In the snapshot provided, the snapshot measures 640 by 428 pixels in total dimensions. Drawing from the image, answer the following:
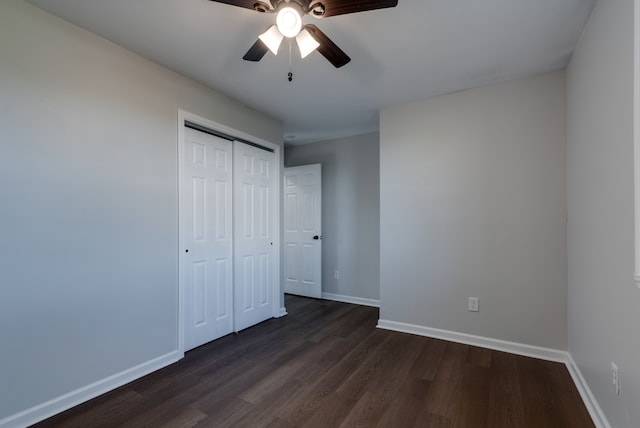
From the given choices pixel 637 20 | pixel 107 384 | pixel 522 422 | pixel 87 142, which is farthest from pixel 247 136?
pixel 522 422

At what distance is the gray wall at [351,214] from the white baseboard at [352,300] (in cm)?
4

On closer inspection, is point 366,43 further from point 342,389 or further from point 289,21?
point 342,389

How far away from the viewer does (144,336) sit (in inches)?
90.0

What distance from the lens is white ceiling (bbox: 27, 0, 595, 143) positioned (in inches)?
70.3

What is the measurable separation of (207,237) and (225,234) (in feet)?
0.77

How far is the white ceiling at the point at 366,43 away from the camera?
179 cm

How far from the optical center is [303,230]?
4652 millimetres

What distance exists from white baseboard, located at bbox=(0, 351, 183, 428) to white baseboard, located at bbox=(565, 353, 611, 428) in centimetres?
292

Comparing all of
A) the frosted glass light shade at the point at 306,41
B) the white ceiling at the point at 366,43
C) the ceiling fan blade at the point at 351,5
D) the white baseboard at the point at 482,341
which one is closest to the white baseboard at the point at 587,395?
the white baseboard at the point at 482,341

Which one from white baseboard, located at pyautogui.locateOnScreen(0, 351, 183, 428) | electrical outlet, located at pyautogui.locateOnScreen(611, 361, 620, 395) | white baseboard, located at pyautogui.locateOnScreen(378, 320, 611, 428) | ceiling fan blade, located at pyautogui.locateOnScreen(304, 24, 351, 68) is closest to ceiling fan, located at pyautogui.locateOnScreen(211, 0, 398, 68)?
ceiling fan blade, located at pyautogui.locateOnScreen(304, 24, 351, 68)

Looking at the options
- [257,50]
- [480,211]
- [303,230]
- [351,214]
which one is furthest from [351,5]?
[303,230]

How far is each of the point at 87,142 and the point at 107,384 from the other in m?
1.66

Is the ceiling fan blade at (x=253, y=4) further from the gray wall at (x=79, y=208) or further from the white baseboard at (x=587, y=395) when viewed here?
the white baseboard at (x=587, y=395)

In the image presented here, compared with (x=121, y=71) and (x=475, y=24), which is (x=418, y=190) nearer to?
(x=475, y=24)
